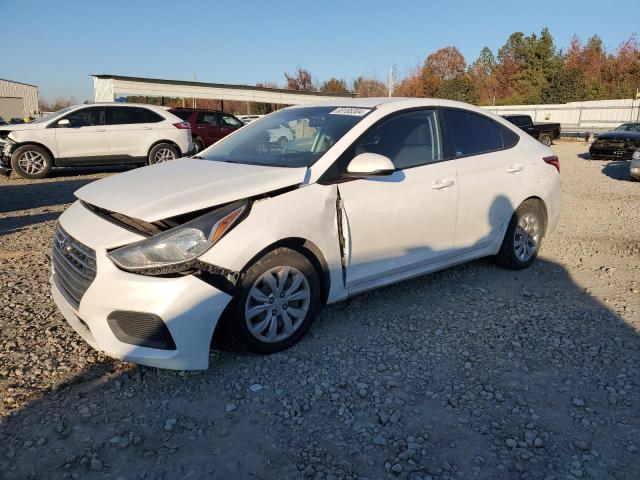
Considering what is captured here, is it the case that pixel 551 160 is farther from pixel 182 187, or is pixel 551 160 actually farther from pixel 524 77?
pixel 524 77

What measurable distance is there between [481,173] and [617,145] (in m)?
14.9

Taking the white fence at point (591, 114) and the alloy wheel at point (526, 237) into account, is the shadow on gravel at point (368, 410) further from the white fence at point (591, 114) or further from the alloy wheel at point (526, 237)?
the white fence at point (591, 114)

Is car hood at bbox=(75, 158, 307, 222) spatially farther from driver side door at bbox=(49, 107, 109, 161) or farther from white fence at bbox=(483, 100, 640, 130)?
white fence at bbox=(483, 100, 640, 130)

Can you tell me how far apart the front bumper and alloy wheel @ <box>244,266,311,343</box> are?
0.26 metres

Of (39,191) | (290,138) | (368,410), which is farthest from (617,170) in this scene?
(39,191)

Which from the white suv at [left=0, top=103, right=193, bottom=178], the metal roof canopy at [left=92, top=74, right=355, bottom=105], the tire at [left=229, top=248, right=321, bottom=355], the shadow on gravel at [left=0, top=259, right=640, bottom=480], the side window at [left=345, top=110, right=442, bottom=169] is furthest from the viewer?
the metal roof canopy at [left=92, top=74, right=355, bottom=105]

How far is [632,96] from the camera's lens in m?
44.2

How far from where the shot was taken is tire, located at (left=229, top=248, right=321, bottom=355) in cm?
305

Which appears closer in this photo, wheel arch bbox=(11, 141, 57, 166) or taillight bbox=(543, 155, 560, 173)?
taillight bbox=(543, 155, 560, 173)

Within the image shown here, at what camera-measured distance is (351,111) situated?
13.2ft

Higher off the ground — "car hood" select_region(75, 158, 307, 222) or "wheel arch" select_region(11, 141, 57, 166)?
"wheel arch" select_region(11, 141, 57, 166)

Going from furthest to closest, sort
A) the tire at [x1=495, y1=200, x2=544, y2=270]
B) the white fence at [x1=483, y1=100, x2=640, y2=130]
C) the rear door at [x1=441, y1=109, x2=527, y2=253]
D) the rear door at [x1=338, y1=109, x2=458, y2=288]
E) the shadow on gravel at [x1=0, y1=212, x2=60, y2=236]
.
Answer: the white fence at [x1=483, y1=100, x2=640, y2=130]
the shadow on gravel at [x1=0, y1=212, x2=60, y2=236]
the tire at [x1=495, y1=200, x2=544, y2=270]
the rear door at [x1=441, y1=109, x2=527, y2=253]
the rear door at [x1=338, y1=109, x2=458, y2=288]

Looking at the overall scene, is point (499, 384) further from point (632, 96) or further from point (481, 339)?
point (632, 96)

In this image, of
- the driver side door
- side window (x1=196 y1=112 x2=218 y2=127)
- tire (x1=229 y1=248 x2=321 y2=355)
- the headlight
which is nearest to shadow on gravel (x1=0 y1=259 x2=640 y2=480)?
tire (x1=229 y1=248 x2=321 y2=355)
